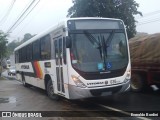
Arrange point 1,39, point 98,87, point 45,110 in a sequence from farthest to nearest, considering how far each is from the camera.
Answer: point 1,39
point 45,110
point 98,87

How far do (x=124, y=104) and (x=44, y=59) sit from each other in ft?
14.3

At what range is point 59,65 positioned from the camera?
37.9 feet

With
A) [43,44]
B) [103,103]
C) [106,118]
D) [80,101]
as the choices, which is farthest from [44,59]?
[106,118]

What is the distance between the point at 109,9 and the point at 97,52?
19.1 meters

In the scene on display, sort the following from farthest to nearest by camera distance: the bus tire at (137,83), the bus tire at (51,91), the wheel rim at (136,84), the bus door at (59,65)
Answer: the wheel rim at (136,84)
the bus tire at (137,83)
the bus tire at (51,91)
the bus door at (59,65)

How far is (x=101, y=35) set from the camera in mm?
10820

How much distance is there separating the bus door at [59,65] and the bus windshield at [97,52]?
0.90m

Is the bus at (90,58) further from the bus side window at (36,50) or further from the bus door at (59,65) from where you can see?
the bus side window at (36,50)

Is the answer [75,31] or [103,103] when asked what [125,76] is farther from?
[75,31]

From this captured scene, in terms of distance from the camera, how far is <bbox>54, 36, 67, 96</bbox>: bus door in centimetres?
1124

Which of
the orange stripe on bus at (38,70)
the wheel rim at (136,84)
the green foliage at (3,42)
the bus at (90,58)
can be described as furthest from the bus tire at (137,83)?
the green foliage at (3,42)

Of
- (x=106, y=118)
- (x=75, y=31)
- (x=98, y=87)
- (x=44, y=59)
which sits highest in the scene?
(x=75, y=31)

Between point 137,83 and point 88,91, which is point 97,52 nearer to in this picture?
point 88,91

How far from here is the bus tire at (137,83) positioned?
1390 centimetres
